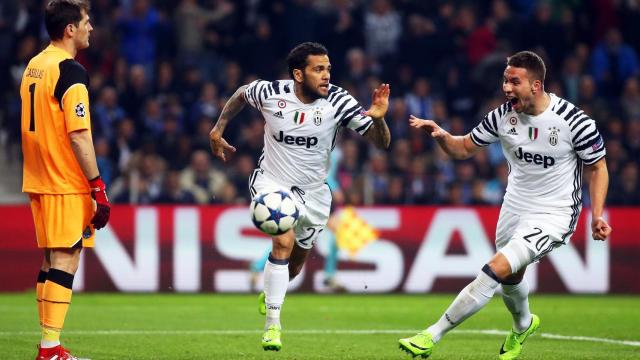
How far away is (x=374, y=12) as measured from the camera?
69.8ft

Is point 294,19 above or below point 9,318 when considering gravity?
above

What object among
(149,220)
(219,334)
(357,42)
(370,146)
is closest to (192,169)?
(149,220)

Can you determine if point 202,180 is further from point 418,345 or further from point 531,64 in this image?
point 418,345

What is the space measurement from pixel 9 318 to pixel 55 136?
4.87 metres

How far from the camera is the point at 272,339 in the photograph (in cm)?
923

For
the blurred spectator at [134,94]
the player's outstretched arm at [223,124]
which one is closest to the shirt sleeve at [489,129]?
the player's outstretched arm at [223,124]

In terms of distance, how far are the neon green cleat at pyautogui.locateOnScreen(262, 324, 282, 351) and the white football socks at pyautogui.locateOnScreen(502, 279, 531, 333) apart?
1816mm

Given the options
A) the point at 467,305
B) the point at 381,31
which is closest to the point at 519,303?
the point at 467,305

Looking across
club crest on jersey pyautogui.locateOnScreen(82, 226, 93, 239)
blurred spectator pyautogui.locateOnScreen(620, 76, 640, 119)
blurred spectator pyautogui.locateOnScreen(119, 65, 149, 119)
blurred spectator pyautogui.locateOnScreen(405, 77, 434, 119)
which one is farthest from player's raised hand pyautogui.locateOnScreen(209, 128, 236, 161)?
blurred spectator pyautogui.locateOnScreen(620, 76, 640, 119)

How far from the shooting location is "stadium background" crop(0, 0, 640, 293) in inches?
680

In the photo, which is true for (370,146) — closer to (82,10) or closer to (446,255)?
(446,255)

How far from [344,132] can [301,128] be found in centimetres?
965

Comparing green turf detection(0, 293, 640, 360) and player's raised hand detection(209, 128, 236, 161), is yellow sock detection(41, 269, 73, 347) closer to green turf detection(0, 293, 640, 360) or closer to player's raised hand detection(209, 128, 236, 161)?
green turf detection(0, 293, 640, 360)

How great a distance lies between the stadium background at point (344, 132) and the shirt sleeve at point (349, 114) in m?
7.40
